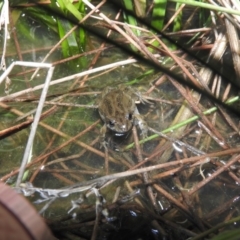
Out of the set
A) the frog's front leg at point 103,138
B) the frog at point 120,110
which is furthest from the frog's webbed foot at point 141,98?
the frog's front leg at point 103,138

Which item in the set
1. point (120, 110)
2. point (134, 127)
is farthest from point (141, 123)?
point (120, 110)

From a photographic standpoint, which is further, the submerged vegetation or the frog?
the frog

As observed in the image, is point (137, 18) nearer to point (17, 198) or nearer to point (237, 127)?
point (237, 127)

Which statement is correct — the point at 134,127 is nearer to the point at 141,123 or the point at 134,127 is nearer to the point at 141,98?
the point at 141,123

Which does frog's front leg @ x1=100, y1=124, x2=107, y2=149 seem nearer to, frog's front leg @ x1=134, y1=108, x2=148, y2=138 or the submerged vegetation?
the submerged vegetation

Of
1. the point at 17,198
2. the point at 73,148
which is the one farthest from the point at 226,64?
the point at 17,198

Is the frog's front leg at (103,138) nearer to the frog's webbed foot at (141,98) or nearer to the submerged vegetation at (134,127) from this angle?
the submerged vegetation at (134,127)

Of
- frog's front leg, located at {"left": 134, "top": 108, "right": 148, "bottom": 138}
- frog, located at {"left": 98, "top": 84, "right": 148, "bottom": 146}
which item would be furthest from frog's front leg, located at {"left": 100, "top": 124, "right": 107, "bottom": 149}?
frog's front leg, located at {"left": 134, "top": 108, "right": 148, "bottom": 138}
